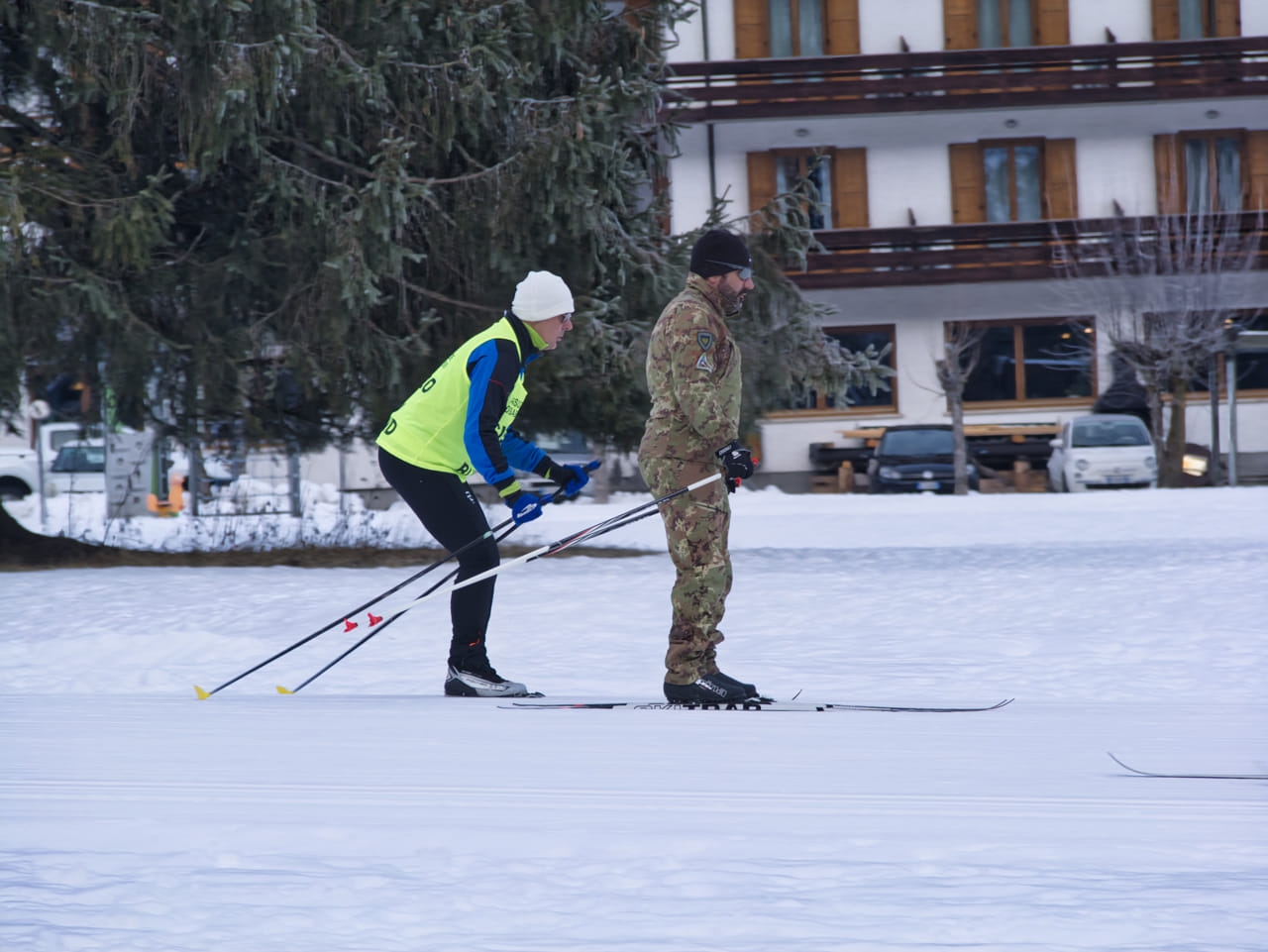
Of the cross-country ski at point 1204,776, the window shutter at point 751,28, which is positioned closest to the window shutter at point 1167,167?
the window shutter at point 751,28

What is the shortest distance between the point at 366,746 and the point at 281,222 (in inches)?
305

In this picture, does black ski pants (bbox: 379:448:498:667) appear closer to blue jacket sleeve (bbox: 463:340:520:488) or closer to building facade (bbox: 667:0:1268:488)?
blue jacket sleeve (bbox: 463:340:520:488)

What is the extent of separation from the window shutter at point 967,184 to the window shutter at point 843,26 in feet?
9.48

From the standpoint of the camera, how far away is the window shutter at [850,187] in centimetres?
Result: 2967

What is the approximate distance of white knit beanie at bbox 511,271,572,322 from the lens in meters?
5.73

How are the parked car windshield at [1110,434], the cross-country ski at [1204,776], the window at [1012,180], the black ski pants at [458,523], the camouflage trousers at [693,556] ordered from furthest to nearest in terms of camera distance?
the window at [1012,180], the parked car windshield at [1110,434], the black ski pants at [458,523], the camouflage trousers at [693,556], the cross-country ski at [1204,776]

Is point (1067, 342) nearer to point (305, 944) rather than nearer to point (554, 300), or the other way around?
point (554, 300)

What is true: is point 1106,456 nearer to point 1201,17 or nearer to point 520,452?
point 1201,17

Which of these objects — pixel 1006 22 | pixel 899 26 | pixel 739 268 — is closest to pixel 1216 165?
pixel 1006 22

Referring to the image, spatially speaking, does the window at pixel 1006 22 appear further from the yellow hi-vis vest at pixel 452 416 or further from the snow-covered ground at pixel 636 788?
the yellow hi-vis vest at pixel 452 416

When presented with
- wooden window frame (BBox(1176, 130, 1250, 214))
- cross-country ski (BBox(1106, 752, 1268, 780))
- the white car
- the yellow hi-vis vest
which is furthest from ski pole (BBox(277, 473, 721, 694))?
wooden window frame (BBox(1176, 130, 1250, 214))

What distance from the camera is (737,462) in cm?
536

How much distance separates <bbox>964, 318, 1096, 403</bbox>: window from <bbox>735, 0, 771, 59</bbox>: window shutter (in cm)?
714

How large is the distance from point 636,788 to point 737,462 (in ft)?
4.80
